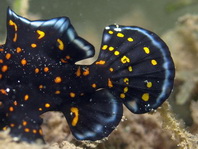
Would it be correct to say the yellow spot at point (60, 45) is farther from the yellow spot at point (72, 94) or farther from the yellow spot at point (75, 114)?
the yellow spot at point (75, 114)

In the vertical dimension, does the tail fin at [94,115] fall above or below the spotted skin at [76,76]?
below

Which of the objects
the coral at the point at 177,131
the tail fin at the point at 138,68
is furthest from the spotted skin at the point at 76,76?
the coral at the point at 177,131

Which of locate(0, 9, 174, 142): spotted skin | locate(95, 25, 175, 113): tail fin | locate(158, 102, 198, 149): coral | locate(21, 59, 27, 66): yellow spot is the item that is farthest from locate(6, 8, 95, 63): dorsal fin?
locate(158, 102, 198, 149): coral

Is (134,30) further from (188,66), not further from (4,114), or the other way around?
(188,66)

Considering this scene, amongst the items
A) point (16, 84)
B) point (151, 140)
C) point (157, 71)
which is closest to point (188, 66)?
point (151, 140)

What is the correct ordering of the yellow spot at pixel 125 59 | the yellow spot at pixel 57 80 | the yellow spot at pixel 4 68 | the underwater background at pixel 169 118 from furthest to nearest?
the underwater background at pixel 169 118 → the yellow spot at pixel 125 59 → the yellow spot at pixel 57 80 → the yellow spot at pixel 4 68

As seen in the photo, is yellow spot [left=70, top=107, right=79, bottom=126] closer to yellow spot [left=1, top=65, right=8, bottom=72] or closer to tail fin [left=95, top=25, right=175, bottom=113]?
tail fin [left=95, top=25, right=175, bottom=113]

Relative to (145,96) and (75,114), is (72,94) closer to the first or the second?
(75,114)

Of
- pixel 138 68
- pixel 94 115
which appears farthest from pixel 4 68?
pixel 138 68
